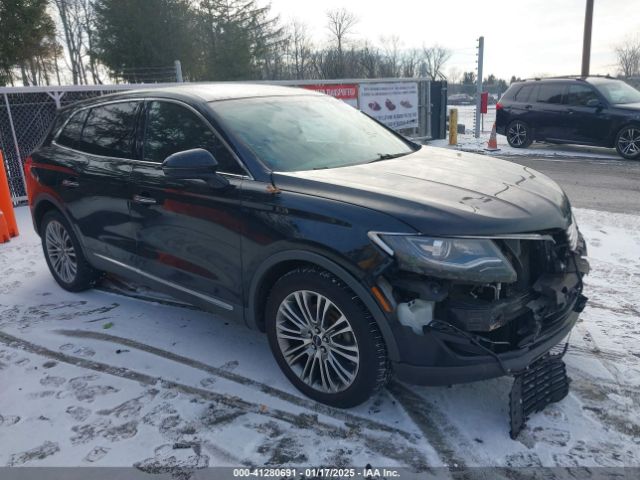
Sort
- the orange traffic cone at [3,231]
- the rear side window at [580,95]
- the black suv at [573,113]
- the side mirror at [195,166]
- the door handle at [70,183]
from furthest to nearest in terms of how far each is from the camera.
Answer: the rear side window at [580,95], the black suv at [573,113], the orange traffic cone at [3,231], the door handle at [70,183], the side mirror at [195,166]

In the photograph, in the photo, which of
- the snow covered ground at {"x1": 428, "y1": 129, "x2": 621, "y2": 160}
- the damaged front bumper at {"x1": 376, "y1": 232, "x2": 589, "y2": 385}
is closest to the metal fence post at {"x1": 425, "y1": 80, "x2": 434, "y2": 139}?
the snow covered ground at {"x1": 428, "y1": 129, "x2": 621, "y2": 160}

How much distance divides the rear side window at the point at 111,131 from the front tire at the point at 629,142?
11.4 meters

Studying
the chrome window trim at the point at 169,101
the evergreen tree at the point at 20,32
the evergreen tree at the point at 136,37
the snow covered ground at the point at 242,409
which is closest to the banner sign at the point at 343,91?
the chrome window trim at the point at 169,101

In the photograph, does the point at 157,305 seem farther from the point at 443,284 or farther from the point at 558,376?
the point at 558,376

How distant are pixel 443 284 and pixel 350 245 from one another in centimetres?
49

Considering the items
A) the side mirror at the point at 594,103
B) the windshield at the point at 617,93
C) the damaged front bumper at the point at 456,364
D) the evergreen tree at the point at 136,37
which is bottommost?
the damaged front bumper at the point at 456,364

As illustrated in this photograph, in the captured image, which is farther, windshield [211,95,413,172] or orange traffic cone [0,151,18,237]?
orange traffic cone [0,151,18,237]

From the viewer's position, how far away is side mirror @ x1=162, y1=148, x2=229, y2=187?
124 inches

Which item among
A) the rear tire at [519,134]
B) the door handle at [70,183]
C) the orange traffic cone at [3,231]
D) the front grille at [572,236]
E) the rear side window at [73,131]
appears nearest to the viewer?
the front grille at [572,236]

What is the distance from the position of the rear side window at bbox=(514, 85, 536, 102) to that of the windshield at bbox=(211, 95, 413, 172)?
11.0 m

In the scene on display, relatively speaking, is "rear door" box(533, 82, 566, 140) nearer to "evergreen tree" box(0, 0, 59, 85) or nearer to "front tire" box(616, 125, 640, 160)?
"front tire" box(616, 125, 640, 160)

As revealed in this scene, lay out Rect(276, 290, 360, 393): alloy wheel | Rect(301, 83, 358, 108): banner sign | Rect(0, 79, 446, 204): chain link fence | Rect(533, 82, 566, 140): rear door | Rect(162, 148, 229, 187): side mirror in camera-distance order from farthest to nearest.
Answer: Rect(301, 83, 358, 108): banner sign
Rect(533, 82, 566, 140): rear door
Rect(0, 79, 446, 204): chain link fence
Rect(162, 148, 229, 187): side mirror
Rect(276, 290, 360, 393): alloy wheel

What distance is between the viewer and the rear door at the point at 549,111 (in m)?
13.0

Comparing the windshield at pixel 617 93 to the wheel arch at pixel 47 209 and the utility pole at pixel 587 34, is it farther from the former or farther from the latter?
the wheel arch at pixel 47 209
